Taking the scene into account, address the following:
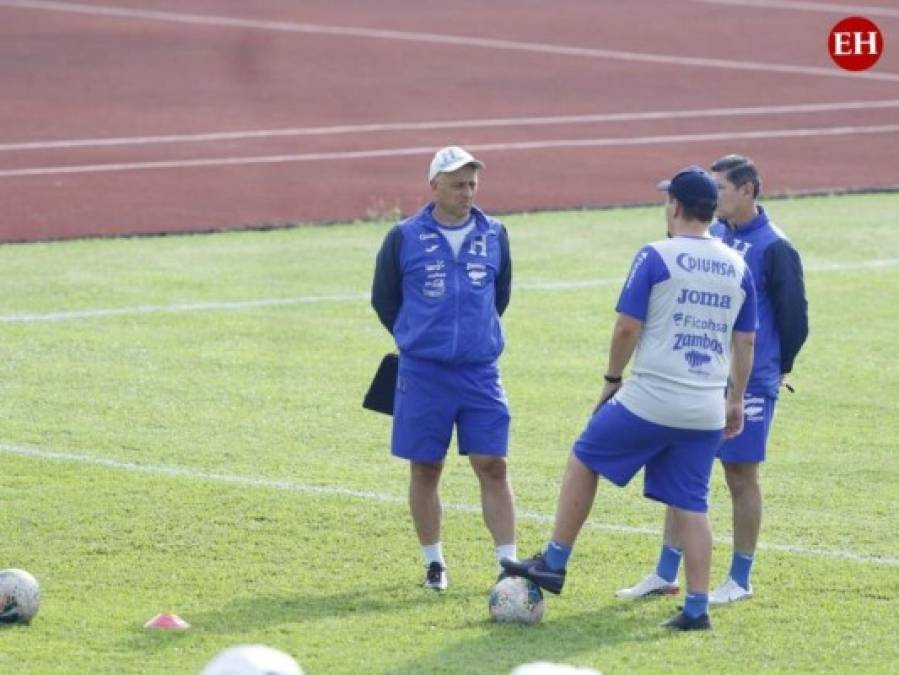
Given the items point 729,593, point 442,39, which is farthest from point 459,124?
point 729,593

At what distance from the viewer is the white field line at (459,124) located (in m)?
25.8

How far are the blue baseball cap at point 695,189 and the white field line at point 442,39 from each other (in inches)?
964

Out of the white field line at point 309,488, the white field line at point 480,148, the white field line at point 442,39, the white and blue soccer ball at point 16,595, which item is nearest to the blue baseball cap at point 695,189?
the white field line at point 309,488

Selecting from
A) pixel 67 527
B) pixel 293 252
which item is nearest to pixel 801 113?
pixel 293 252

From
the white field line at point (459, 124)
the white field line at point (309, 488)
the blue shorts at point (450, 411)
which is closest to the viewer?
the blue shorts at point (450, 411)

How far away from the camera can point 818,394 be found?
551 inches

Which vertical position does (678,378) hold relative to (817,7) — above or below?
below

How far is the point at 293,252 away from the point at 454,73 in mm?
12886

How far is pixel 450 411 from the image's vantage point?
9.20 metres

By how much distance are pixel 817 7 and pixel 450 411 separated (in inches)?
1248

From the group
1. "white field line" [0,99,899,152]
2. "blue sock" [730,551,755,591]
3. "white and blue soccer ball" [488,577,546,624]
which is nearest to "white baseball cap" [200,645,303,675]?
"white and blue soccer ball" [488,577,546,624]

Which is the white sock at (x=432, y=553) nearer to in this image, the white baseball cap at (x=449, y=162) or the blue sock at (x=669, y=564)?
the blue sock at (x=669, y=564)

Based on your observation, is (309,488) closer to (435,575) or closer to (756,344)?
(435,575)

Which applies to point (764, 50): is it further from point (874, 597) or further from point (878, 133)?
point (874, 597)
